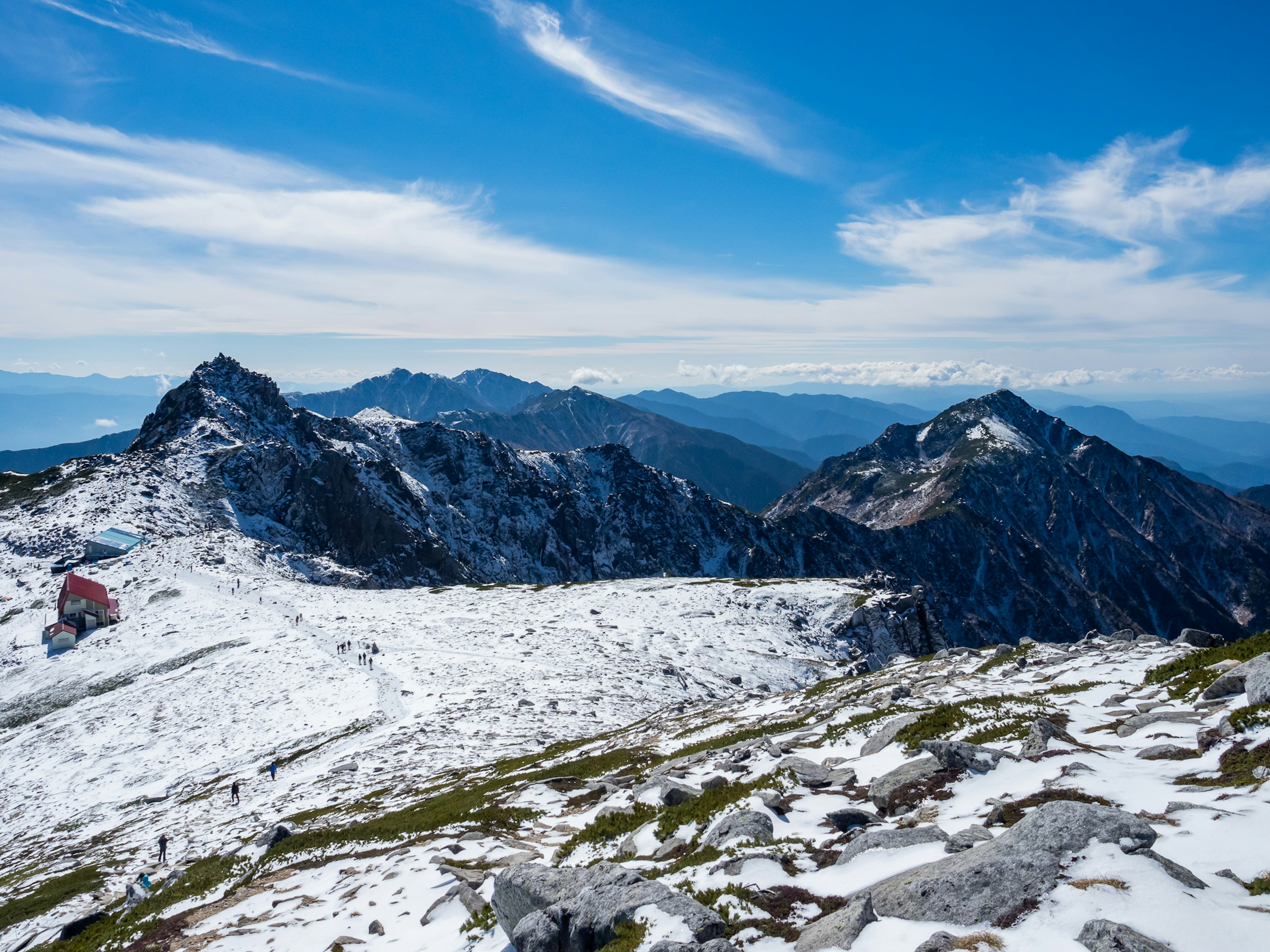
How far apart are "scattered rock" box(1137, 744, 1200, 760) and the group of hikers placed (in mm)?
43644

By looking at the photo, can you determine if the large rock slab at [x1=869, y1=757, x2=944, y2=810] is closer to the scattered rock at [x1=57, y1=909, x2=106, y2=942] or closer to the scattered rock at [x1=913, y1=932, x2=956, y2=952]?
the scattered rock at [x1=913, y1=932, x2=956, y2=952]

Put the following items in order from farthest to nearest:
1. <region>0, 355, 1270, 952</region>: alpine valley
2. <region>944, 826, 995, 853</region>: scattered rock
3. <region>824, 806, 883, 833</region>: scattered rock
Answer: <region>824, 806, 883, 833</region>: scattered rock
<region>944, 826, 995, 853</region>: scattered rock
<region>0, 355, 1270, 952</region>: alpine valley

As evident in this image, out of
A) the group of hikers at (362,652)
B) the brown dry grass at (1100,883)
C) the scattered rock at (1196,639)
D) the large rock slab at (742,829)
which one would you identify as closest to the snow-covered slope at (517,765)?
the brown dry grass at (1100,883)

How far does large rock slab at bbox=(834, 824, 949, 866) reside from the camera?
31.5 ft

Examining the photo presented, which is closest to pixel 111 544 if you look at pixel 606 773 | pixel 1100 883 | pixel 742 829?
pixel 606 773

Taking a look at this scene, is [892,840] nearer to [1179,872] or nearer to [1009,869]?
[1009,869]

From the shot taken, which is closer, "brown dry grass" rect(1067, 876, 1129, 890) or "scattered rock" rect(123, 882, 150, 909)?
"brown dry grass" rect(1067, 876, 1129, 890)

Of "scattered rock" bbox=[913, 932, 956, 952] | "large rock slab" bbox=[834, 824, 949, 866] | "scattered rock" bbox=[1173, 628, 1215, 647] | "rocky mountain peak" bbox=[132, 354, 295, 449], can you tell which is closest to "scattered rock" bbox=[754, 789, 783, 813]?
"large rock slab" bbox=[834, 824, 949, 866]

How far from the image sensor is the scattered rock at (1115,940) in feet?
19.4

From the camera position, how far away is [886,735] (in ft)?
53.3

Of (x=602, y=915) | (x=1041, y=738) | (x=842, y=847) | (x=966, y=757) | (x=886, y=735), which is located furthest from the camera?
(x=886, y=735)

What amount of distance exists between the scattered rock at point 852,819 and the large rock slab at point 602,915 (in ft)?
12.2

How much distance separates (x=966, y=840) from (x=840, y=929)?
2.71 m

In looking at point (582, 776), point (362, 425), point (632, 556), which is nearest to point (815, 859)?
point (582, 776)
